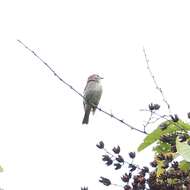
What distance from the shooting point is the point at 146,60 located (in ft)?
12.6

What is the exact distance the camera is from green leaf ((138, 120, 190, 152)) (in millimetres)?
2816

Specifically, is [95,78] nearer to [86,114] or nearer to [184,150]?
[86,114]

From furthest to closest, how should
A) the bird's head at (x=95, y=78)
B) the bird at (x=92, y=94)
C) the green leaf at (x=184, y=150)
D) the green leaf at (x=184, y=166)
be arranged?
the bird's head at (x=95, y=78) → the bird at (x=92, y=94) → the green leaf at (x=184, y=166) → the green leaf at (x=184, y=150)

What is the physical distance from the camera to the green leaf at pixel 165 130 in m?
2.82

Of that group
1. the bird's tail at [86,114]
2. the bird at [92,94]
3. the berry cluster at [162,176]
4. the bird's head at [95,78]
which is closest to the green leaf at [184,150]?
the berry cluster at [162,176]

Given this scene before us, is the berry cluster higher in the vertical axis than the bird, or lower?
lower

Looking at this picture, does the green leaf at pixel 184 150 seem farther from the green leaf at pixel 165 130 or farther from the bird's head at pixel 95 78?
the bird's head at pixel 95 78

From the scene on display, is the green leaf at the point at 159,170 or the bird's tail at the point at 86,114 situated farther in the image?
the bird's tail at the point at 86,114

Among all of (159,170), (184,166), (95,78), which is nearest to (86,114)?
(95,78)

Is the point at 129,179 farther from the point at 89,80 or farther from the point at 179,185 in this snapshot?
the point at 89,80

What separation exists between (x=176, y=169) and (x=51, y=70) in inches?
43.1

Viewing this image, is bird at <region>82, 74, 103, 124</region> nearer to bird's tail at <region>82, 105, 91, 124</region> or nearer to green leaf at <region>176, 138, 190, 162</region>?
bird's tail at <region>82, 105, 91, 124</region>

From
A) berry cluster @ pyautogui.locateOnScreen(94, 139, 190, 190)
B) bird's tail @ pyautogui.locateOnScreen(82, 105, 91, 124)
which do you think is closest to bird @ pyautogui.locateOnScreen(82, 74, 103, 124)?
bird's tail @ pyautogui.locateOnScreen(82, 105, 91, 124)

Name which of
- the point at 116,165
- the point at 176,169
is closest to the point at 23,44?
the point at 116,165
